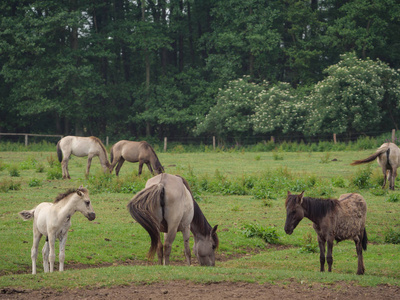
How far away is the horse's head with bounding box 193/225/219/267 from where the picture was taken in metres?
9.91

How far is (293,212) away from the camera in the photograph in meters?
9.17

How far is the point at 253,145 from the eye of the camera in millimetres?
41094

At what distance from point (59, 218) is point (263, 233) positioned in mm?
6039

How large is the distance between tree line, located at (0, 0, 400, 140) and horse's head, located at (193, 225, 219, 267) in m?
30.6

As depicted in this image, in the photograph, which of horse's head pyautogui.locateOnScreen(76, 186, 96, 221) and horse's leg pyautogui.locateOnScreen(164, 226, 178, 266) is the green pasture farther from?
horse's head pyautogui.locateOnScreen(76, 186, 96, 221)

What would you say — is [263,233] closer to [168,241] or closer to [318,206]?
[318,206]

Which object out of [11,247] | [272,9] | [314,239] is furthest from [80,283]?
[272,9]

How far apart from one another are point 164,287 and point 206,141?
132 ft

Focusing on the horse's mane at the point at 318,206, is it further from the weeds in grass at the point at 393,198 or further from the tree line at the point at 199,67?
the tree line at the point at 199,67

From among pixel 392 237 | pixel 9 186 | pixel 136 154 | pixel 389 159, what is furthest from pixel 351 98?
pixel 9 186

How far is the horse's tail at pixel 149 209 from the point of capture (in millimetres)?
9062

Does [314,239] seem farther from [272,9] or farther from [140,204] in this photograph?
[272,9]

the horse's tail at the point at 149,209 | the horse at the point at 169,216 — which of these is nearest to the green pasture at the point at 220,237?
the horse at the point at 169,216

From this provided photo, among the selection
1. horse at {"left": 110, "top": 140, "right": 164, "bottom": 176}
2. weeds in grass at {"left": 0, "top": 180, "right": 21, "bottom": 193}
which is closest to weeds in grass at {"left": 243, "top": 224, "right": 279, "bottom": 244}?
horse at {"left": 110, "top": 140, "right": 164, "bottom": 176}
